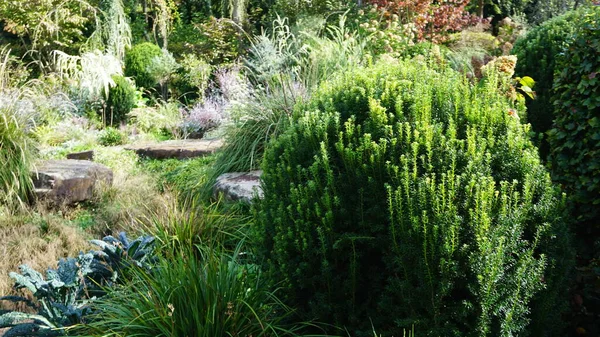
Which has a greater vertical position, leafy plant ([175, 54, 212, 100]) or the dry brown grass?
leafy plant ([175, 54, 212, 100])

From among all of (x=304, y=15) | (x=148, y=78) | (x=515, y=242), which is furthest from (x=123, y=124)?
(x=515, y=242)

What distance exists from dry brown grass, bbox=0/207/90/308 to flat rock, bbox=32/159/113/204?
15.2 inches

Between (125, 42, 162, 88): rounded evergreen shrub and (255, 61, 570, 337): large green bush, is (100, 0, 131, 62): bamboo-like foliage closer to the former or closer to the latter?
(125, 42, 162, 88): rounded evergreen shrub

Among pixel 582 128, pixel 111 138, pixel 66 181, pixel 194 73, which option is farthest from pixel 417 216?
pixel 194 73

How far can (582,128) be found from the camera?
3061 mm

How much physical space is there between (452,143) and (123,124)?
10.1 meters

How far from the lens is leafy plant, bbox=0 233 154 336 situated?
9.52 feet

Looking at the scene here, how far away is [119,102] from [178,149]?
411cm

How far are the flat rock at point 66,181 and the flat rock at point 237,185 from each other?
1770mm

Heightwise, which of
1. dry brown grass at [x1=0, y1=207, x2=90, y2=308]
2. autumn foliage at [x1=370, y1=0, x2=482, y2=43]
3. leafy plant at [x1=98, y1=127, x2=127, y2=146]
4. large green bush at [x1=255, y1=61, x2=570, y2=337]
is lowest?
leafy plant at [x1=98, y1=127, x2=127, y2=146]

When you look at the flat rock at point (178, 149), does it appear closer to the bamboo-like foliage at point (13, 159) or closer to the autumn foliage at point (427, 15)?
the bamboo-like foliage at point (13, 159)

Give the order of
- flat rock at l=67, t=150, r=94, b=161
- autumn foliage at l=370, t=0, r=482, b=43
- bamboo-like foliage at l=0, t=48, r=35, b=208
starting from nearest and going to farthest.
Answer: bamboo-like foliage at l=0, t=48, r=35, b=208 → flat rock at l=67, t=150, r=94, b=161 → autumn foliage at l=370, t=0, r=482, b=43

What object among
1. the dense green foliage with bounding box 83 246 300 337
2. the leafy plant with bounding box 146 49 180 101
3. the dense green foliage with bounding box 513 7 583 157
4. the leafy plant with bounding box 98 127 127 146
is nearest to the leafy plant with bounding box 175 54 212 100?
the leafy plant with bounding box 146 49 180 101

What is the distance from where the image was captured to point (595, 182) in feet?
9.71
